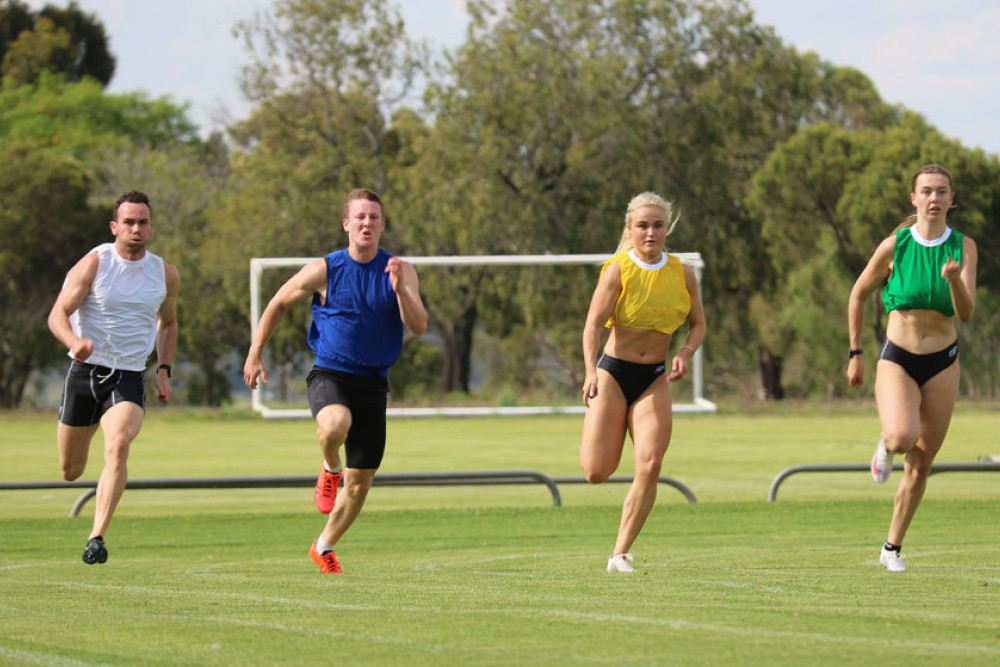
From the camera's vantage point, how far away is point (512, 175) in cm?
4716

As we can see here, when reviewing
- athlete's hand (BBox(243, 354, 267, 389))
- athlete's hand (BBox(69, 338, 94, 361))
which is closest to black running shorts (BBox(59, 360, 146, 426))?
athlete's hand (BBox(69, 338, 94, 361))

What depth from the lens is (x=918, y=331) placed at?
8.53 meters

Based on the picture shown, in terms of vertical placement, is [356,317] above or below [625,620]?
above

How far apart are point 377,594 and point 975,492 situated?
1155 centimetres

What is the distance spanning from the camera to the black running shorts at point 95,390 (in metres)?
9.42

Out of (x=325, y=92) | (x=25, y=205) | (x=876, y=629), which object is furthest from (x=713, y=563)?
(x=25, y=205)

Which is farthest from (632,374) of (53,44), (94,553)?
(53,44)

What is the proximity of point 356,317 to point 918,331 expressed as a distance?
10.5 feet

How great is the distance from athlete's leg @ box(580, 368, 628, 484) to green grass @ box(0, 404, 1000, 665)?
64cm

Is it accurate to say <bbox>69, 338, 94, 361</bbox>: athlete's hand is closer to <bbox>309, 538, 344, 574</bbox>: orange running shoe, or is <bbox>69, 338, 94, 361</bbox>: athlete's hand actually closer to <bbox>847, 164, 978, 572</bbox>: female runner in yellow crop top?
<bbox>309, 538, 344, 574</bbox>: orange running shoe

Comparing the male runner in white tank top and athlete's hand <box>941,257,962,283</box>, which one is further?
the male runner in white tank top

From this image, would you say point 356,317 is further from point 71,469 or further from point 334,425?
point 71,469

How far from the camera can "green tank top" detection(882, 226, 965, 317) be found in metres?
8.47

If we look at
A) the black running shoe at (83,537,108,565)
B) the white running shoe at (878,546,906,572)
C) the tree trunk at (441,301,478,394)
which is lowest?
the tree trunk at (441,301,478,394)
